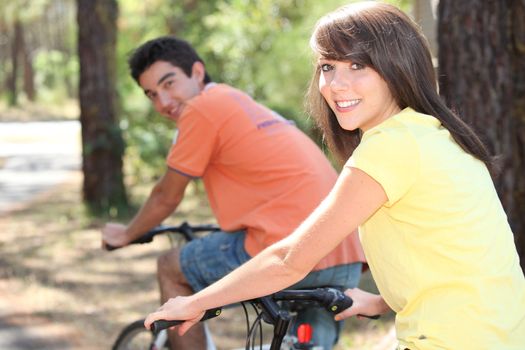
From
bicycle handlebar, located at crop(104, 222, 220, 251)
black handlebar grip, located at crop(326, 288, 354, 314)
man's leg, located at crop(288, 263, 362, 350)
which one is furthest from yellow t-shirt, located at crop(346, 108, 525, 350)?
bicycle handlebar, located at crop(104, 222, 220, 251)

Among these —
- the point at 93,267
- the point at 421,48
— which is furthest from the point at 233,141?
the point at 93,267

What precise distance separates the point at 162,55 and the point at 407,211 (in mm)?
2303

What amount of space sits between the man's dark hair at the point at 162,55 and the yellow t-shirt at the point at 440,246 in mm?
2155

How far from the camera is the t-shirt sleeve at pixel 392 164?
7.24 feet

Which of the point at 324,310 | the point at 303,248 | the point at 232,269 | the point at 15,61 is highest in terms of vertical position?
the point at 303,248

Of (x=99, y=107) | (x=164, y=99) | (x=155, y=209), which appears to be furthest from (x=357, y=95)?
(x=99, y=107)

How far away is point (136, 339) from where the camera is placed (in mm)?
4488

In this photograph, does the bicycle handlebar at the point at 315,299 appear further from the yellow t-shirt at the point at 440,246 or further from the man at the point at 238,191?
the man at the point at 238,191

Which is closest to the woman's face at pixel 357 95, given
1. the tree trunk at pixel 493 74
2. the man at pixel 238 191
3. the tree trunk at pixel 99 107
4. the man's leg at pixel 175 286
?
the man at pixel 238 191

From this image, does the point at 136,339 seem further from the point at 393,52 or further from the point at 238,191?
the point at 393,52

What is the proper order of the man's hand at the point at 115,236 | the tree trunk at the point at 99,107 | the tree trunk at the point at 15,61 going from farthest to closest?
the tree trunk at the point at 15,61
the tree trunk at the point at 99,107
the man's hand at the point at 115,236

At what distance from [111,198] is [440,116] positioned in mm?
9926

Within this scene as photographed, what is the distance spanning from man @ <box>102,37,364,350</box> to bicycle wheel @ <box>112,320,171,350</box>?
0.91ft

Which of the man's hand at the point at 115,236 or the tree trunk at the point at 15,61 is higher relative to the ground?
the man's hand at the point at 115,236
